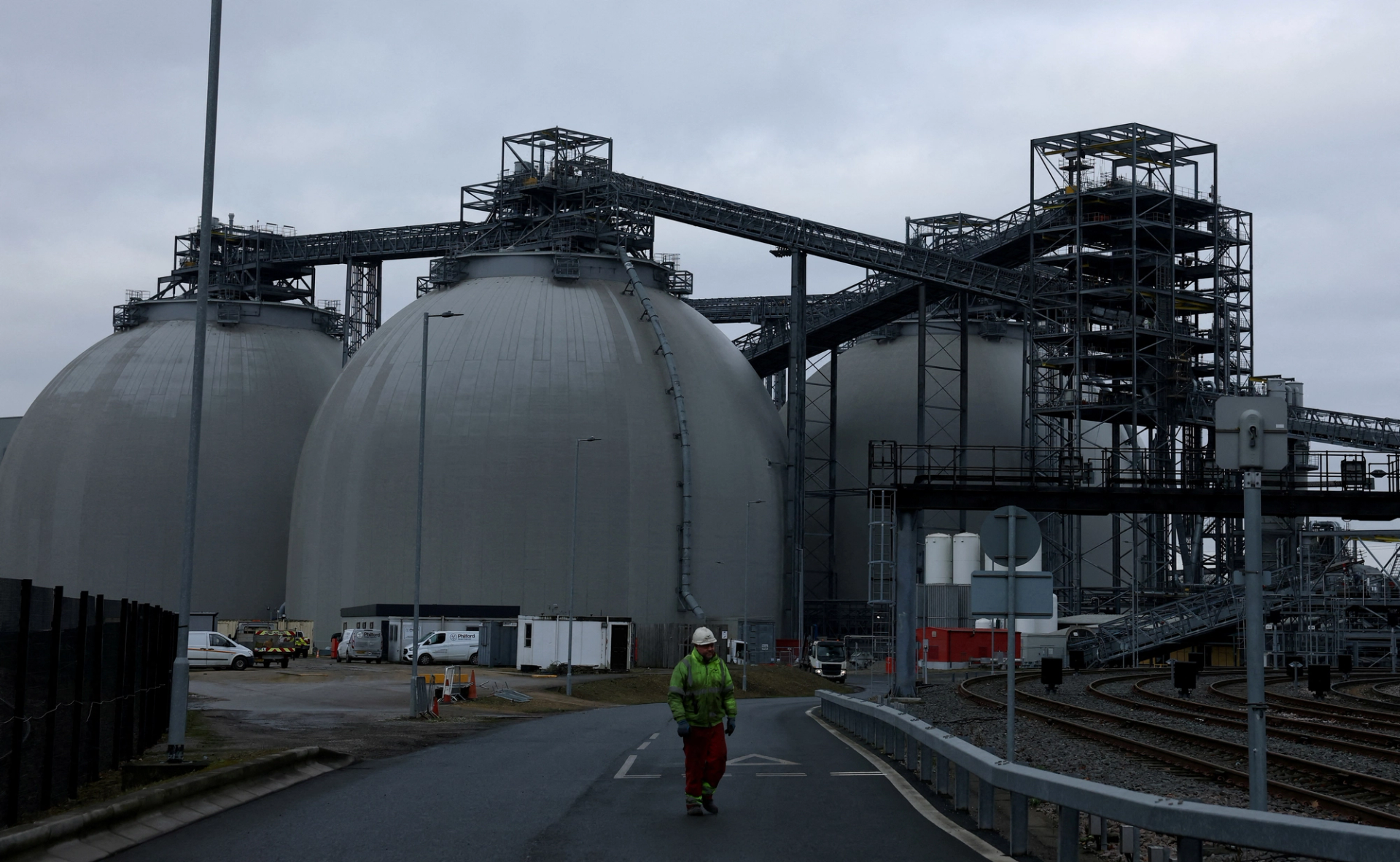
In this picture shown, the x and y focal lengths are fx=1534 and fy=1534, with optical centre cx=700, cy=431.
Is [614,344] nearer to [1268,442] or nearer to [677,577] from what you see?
[677,577]

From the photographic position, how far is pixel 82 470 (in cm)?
8569

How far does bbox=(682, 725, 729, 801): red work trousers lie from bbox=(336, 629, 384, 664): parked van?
55168 mm

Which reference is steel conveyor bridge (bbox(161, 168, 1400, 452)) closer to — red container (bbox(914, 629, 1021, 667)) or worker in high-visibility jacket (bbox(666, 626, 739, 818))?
red container (bbox(914, 629, 1021, 667))

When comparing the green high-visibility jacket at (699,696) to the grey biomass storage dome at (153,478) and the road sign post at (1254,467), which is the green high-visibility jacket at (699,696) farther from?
the grey biomass storage dome at (153,478)

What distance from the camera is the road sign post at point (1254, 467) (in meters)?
9.92

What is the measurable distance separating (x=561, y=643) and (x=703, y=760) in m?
47.4

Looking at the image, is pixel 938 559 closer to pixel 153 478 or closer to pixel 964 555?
pixel 964 555

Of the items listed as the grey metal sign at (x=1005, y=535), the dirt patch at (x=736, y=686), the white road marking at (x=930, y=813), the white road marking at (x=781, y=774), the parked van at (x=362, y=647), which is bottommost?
the dirt patch at (x=736, y=686)

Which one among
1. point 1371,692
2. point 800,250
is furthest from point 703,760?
point 800,250

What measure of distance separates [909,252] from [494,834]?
2692 inches

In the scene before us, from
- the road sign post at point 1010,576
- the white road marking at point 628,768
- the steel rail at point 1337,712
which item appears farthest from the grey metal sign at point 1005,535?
the steel rail at point 1337,712

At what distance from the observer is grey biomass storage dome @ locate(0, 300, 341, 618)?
279ft

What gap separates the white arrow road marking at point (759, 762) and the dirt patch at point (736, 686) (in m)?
23.4

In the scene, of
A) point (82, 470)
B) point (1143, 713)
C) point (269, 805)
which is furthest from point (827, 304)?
point (269, 805)
